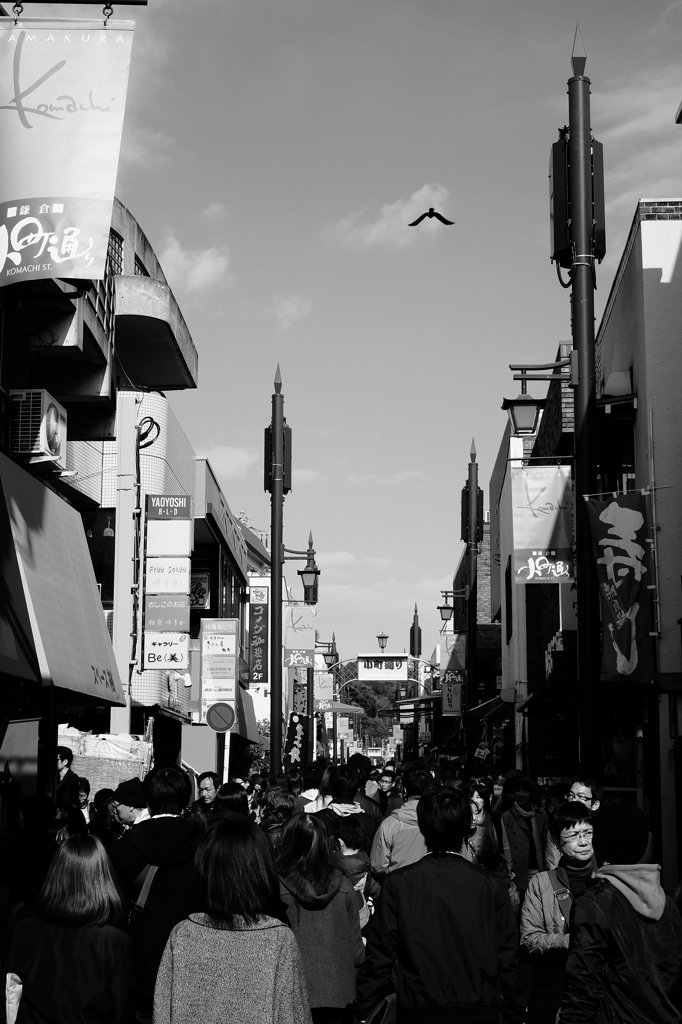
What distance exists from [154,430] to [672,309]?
39.2 ft

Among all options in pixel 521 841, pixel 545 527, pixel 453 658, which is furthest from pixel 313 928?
pixel 453 658

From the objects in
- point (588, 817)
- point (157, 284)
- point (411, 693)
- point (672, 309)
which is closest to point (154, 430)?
point (157, 284)

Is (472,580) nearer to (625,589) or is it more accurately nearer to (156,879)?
(625,589)

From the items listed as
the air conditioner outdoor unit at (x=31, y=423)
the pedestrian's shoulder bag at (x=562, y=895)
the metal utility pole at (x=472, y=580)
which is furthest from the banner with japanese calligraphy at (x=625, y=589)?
the metal utility pole at (x=472, y=580)

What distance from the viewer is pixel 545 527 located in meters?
15.9

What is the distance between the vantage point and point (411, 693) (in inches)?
4621

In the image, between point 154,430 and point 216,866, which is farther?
point 154,430

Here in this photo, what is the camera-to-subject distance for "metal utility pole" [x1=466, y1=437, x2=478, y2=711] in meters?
29.1

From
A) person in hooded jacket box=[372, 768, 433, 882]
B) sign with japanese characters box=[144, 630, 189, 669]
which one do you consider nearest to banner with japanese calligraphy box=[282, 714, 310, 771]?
sign with japanese characters box=[144, 630, 189, 669]

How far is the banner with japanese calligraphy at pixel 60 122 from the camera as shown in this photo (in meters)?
10.9

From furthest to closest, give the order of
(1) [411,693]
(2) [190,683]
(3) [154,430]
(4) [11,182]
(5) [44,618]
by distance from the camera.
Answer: (1) [411,693] → (2) [190,683] → (3) [154,430] → (5) [44,618] → (4) [11,182]

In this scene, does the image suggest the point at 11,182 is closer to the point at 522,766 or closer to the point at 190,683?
the point at 190,683

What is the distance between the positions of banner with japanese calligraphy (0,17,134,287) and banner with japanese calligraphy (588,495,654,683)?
6.79m

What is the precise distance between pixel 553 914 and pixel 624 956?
195 centimetres
